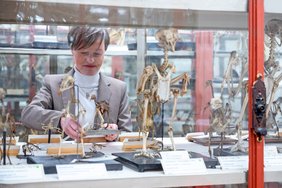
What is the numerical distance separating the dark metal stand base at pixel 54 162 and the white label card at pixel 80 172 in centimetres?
2

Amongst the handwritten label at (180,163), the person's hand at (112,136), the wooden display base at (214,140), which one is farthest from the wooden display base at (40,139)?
the wooden display base at (214,140)

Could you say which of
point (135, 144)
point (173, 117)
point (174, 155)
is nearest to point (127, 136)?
point (135, 144)

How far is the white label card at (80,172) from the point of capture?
105cm

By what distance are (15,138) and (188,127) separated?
55 cm

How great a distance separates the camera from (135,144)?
1.36 meters

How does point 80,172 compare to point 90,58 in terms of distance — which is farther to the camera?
point 90,58

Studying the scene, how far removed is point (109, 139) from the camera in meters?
1.37

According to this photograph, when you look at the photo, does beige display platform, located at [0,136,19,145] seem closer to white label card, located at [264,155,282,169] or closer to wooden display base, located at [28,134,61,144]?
wooden display base, located at [28,134,61,144]

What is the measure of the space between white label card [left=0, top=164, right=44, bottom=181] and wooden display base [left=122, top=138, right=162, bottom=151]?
33cm

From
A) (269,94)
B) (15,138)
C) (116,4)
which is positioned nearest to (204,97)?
(269,94)

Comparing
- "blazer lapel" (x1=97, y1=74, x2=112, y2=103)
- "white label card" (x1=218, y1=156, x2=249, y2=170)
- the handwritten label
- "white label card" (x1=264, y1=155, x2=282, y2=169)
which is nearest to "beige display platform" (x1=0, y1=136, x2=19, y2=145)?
"blazer lapel" (x1=97, y1=74, x2=112, y2=103)

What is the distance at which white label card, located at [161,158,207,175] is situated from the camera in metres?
1.13

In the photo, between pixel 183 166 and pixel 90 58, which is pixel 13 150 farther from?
pixel 183 166

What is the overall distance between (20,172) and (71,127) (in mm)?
233
